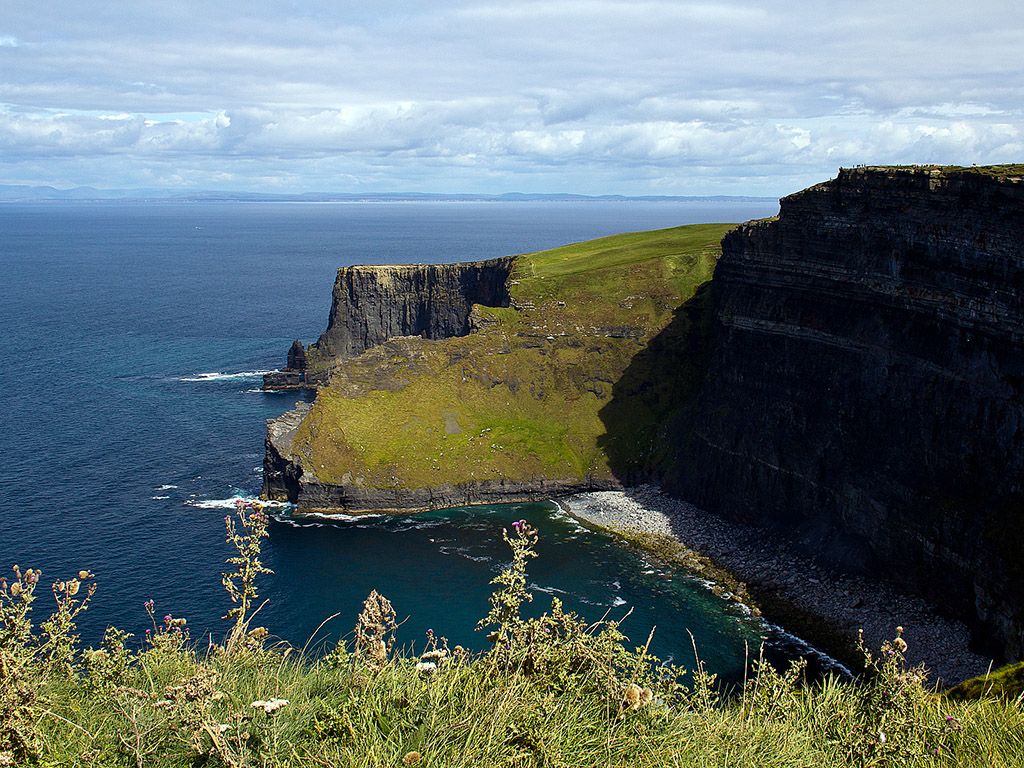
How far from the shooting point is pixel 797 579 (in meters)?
66.4

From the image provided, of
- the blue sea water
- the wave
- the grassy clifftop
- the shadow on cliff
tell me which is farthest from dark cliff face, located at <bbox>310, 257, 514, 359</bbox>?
the shadow on cliff

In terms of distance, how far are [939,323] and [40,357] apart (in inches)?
5501

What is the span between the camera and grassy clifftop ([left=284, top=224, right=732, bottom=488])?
289ft

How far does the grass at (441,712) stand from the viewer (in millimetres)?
11891

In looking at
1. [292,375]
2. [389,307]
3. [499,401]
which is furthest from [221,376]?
[499,401]

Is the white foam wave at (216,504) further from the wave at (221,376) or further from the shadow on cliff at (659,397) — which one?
the wave at (221,376)

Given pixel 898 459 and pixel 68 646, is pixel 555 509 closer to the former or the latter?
pixel 898 459

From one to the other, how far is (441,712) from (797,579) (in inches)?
2322

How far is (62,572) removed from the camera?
65875 millimetres

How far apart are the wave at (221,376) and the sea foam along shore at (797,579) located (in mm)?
70595

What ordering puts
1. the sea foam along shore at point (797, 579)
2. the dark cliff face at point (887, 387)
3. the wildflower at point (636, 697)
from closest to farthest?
the wildflower at point (636, 697) → the sea foam along shore at point (797, 579) → the dark cliff face at point (887, 387)

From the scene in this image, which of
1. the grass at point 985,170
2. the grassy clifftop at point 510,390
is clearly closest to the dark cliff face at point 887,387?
the grass at point 985,170

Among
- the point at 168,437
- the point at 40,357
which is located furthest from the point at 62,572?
the point at 40,357

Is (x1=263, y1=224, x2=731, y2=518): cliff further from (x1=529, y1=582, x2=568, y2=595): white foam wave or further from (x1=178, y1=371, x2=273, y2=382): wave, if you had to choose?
(x1=178, y1=371, x2=273, y2=382): wave
